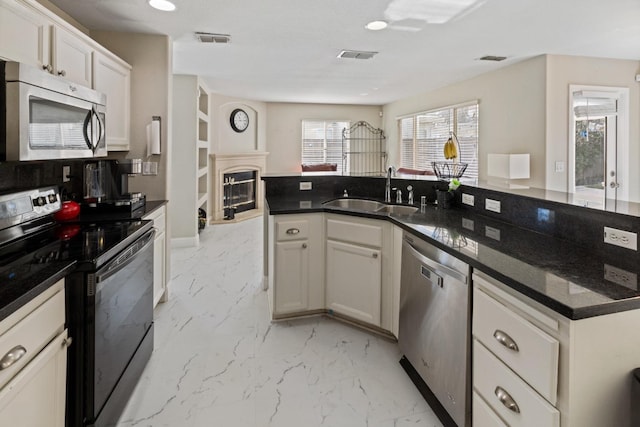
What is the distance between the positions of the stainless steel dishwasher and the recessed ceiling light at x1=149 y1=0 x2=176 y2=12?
2.38 metres

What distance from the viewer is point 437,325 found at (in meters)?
1.88

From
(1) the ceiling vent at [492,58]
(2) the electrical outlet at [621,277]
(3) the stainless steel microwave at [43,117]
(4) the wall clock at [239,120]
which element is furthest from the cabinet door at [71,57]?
(4) the wall clock at [239,120]

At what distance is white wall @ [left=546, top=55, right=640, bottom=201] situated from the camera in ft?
13.9

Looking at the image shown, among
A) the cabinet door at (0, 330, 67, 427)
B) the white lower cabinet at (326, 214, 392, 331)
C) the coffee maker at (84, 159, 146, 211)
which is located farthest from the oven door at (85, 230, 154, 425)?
the white lower cabinet at (326, 214, 392, 331)

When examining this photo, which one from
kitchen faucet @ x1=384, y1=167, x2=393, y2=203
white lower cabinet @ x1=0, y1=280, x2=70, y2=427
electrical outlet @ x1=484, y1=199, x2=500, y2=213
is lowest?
white lower cabinet @ x1=0, y1=280, x2=70, y2=427

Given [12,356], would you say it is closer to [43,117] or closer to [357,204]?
[43,117]

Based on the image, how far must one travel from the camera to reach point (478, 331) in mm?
1542

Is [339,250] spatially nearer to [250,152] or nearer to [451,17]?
[451,17]

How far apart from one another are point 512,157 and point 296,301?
10.2 feet

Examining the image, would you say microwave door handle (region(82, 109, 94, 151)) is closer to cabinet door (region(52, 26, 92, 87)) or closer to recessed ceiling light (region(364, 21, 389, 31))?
cabinet door (region(52, 26, 92, 87))

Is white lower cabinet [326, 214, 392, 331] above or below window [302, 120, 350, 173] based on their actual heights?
below

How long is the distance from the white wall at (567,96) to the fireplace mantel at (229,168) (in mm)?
5461

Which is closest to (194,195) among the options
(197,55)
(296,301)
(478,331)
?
(197,55)

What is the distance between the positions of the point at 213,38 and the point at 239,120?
14.2 feet
